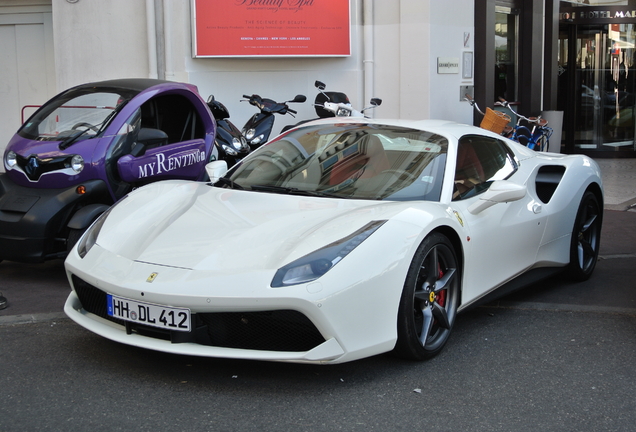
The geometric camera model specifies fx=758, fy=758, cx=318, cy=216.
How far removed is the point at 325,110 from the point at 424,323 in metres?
6.48

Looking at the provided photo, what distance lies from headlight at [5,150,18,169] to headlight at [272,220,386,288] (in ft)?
10.7

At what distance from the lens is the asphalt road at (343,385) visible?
10.3 feet

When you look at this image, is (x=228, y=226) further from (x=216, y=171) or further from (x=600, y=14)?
(x=600, y=14)

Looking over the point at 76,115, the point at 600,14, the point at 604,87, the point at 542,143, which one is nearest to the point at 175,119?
the point at 76,115

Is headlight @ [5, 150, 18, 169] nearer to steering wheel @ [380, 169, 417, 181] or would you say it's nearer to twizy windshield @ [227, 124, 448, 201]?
twizy windshield @ [227, 124, 448, 201]

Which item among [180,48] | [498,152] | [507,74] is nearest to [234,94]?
[180,48]

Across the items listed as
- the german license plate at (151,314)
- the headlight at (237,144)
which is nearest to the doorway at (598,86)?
the headlight at (237,144)

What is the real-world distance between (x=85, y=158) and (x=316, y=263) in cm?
290

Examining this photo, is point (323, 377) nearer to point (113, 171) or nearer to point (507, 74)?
point (113, 171)

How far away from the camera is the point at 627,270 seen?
5.90m

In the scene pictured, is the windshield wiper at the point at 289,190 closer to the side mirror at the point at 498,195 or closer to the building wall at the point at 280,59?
the side mirror at the point at 498,195

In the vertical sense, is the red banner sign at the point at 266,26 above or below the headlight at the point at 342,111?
above

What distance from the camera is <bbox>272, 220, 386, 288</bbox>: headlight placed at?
10.7 ft

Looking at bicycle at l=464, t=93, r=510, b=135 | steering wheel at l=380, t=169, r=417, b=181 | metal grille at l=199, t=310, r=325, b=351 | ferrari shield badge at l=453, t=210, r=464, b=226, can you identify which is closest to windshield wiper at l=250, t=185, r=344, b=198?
steering wheel at l=380, t=169, r=417, b=181
